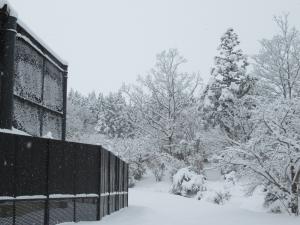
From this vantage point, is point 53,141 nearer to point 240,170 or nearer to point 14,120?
point 14,120

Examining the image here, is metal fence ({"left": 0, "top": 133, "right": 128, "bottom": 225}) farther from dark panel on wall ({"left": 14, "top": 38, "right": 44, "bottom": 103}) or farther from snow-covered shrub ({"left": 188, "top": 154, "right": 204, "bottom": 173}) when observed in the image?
snow-covered shrub ({"left": 188, "top": 154, "right": 204, "bottom": 173})

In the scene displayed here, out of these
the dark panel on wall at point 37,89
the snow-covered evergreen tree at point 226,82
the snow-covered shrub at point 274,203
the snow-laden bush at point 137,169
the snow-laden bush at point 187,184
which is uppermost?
the snow-covered evergreen tree at point 226,82

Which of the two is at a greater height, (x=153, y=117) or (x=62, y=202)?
(x=153, y=117)

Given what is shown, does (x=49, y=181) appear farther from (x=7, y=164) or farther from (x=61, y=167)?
(x=7, y=164)

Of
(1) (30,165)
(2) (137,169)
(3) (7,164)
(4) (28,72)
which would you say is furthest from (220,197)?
(3) (7,164)

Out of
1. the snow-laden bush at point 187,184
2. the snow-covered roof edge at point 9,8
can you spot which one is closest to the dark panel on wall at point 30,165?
the snow-covered roof edge at point 9,8

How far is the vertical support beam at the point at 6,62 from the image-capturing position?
38.8ft

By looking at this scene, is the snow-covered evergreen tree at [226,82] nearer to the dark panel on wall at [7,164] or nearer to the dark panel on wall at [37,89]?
the dark panel on wall at [37,89]

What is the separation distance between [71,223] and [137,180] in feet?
127

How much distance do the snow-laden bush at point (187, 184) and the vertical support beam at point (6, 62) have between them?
85.3ft

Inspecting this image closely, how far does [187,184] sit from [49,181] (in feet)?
85.7

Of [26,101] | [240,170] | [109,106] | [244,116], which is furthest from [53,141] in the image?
[109,106]

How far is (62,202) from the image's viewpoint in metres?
12.3

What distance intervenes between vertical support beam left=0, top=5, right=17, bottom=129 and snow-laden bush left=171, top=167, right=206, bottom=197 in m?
26.0
